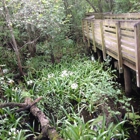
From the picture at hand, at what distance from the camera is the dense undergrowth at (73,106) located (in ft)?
11.1

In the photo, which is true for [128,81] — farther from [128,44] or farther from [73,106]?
[73,106]

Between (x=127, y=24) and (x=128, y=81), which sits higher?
(x=127, y=24)

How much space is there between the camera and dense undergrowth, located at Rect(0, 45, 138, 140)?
3396 millimetres

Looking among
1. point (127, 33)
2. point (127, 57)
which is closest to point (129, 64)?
point (127, 57)

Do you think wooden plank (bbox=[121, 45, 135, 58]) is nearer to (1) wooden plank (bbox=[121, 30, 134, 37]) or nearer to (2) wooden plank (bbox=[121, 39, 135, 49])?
(2) wooden plank (bbox=[121, 39, 135, 49])

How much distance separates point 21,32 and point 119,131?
6914 millimetres

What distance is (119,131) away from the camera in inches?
141

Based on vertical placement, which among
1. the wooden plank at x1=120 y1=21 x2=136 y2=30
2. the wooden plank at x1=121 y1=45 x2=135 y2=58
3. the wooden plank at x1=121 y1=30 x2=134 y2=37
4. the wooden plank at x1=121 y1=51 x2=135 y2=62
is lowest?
the wooden plank at x1=121 y1=51 x2=135 y2=62

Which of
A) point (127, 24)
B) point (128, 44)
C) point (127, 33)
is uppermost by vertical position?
point (127, 24)

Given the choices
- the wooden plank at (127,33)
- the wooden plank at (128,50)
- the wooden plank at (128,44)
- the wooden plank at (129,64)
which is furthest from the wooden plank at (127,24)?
the wooden plank at (129,64)

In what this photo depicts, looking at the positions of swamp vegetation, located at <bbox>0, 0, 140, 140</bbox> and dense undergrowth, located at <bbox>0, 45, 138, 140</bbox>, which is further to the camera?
swamp vegetation, located at <bbox>0, 0, 140, 140</bbox>

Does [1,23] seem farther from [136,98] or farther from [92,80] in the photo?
[136,98]

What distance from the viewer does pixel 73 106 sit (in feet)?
16.4

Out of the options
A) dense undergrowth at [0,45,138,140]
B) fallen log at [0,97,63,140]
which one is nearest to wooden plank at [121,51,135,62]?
dense undergrowth at [0,45,138,140]
